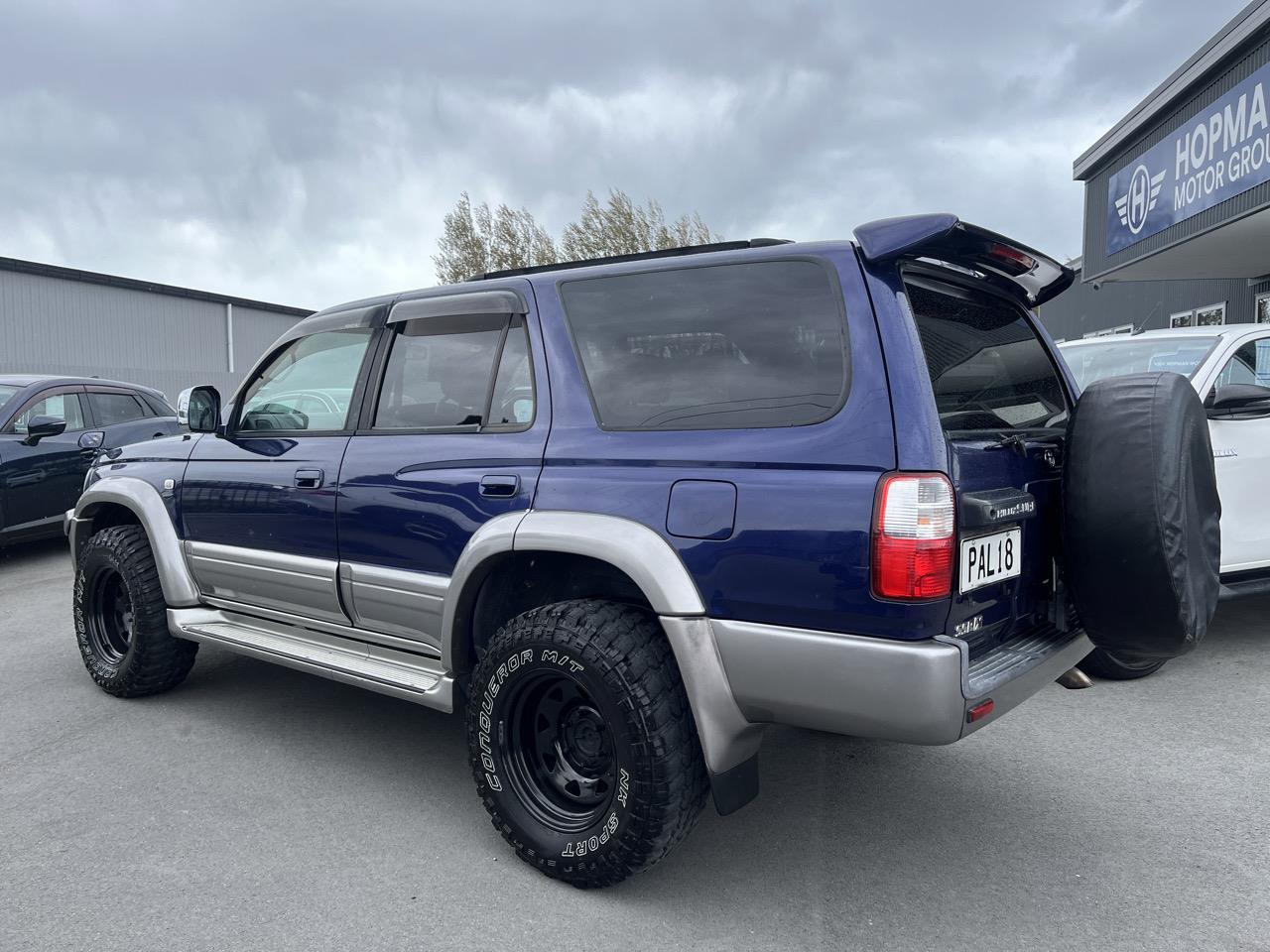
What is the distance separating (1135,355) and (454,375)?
4012mm

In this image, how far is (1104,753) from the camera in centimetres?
354

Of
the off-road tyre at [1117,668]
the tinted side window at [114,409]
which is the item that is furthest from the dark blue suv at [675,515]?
the tinted side window at [114,409]

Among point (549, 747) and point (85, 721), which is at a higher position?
point (549, 747)

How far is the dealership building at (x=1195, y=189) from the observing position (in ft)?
36.1

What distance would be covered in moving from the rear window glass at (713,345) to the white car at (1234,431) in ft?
8.27

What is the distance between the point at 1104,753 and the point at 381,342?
3.25 meters

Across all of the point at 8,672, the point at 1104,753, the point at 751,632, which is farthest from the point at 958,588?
the point at 8,672

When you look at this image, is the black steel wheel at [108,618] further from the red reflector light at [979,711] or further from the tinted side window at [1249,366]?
the tinted side window at [1249,366]

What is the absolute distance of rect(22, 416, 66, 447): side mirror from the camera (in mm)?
7660

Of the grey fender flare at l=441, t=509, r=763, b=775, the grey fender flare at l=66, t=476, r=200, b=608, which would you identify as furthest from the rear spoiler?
the grey fender flare at l=66, t=476, r=200, b=608

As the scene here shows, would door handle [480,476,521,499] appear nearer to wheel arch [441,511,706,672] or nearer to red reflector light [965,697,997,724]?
wheel arch [441,511,706,672]

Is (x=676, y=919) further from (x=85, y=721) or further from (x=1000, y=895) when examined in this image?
(x=85, y=721)

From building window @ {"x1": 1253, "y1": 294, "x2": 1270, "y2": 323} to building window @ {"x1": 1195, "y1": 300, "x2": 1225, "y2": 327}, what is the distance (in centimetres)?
104

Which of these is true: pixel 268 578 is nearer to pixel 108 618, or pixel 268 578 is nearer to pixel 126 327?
pixel 108 618
